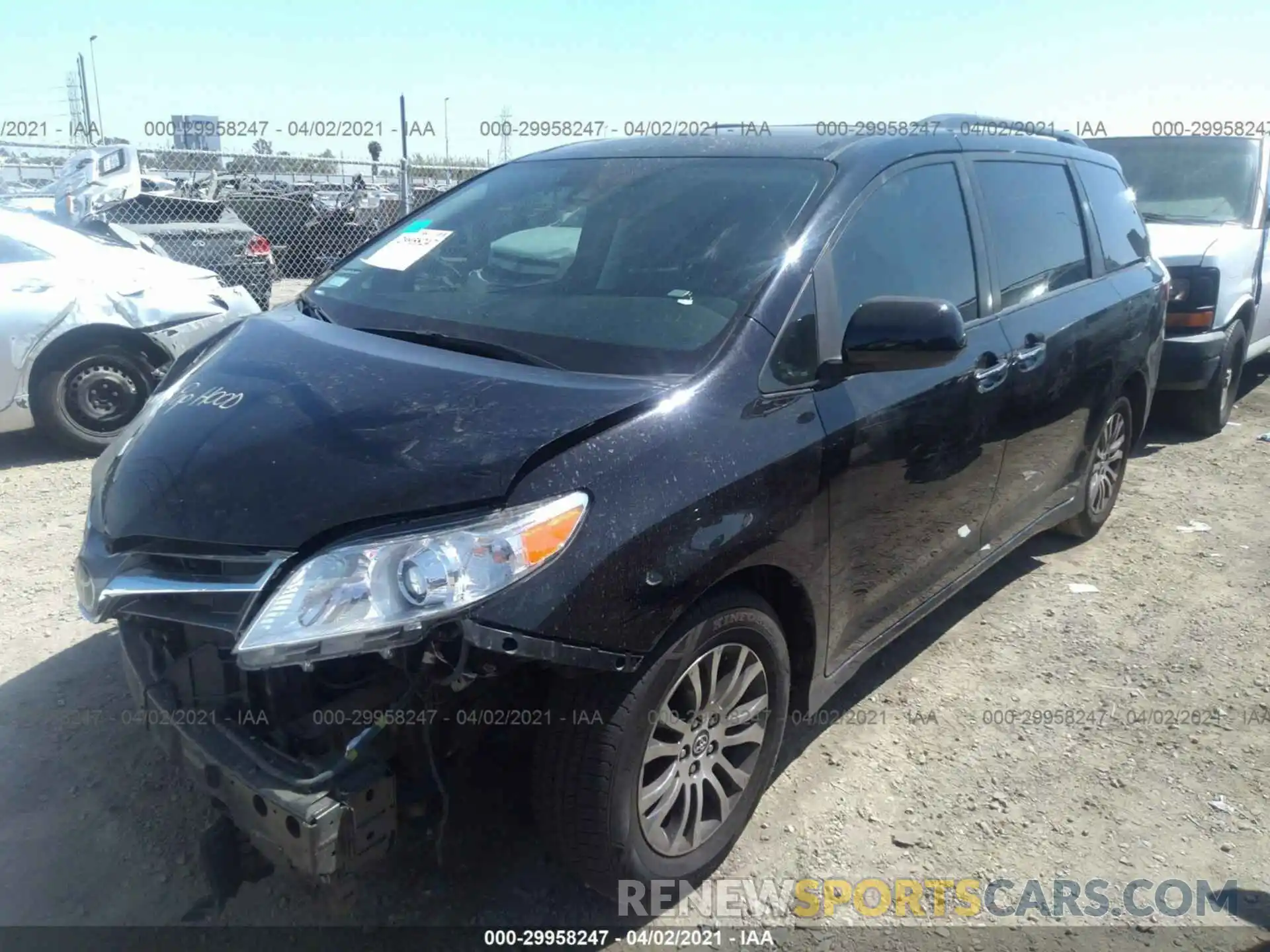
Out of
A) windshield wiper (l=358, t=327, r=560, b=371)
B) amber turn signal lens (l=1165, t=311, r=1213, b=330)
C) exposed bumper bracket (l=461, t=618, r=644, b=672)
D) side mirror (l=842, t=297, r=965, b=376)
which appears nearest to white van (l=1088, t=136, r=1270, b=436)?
amber turn signal lens (l=1165, t=311, r=1213, b=330)

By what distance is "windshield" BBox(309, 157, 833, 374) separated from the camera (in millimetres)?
2613

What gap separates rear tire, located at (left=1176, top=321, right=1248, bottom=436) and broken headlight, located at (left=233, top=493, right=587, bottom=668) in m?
6.26

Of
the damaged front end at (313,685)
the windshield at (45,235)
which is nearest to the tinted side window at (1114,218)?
the damaged front end at (313,685)

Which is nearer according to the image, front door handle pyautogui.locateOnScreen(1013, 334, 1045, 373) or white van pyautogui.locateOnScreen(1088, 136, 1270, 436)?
front door handle pyautogui.locateOnScreen(1013, 334, 1045, 373)

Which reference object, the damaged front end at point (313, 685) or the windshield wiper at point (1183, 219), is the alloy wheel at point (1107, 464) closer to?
the windshield wiper at point (1183, 219)

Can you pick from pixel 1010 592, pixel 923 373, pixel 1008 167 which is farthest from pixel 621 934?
pixel 1008 167

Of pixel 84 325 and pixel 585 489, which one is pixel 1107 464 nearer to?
pixel 585 489

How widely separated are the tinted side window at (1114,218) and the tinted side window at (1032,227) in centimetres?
26

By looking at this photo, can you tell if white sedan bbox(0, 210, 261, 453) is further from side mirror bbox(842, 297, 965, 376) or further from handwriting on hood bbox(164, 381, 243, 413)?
side mirror bbox(842, 297, 965, 376)

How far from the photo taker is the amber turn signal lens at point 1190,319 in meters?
6.50

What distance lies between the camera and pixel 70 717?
322cm

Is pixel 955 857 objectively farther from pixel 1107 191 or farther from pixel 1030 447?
pixel 1107 191

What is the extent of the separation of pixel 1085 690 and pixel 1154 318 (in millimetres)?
2151

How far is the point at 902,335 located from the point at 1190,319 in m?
4.98
